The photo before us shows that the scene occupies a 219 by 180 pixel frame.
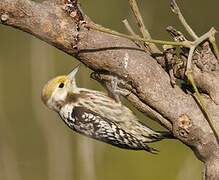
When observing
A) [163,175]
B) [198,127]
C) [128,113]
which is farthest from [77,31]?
[163,175]

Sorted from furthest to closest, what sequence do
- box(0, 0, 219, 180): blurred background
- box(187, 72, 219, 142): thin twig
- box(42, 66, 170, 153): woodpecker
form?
box(42, 66, 170, 153): woodpecker, box(0, 0, 219, 180): blurred background, box(187, 72, 219, 142): thin twig

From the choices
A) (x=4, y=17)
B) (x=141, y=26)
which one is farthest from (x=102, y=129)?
(x=4, y=17)

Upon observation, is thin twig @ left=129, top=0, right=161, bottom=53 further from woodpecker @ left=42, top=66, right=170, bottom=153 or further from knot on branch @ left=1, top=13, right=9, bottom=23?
woodpecker @ left=42, top=66, right=170, bottom=153

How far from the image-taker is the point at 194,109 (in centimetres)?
235

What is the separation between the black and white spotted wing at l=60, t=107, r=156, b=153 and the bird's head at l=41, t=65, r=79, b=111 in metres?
0.09

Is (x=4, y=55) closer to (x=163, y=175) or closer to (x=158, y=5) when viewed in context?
(x=158, y=5)

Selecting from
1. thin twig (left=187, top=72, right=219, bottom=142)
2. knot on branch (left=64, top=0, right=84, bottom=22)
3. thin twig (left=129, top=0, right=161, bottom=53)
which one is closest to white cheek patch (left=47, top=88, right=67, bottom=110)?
thin twig (left=129, top=0, right=161, bottom=53)

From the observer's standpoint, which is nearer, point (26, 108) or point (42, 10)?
point (42, 10)

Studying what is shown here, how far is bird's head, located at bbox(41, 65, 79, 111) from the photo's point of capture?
338 centimetres

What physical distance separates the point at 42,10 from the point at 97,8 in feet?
13.4

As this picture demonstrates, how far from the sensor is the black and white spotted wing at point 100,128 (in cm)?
324

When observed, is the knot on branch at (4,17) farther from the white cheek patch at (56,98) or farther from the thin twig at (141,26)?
the white cheek patch at (56,98)

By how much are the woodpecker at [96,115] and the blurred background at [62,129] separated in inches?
2.4

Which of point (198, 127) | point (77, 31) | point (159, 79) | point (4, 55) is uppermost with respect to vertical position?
point (4, 55)
